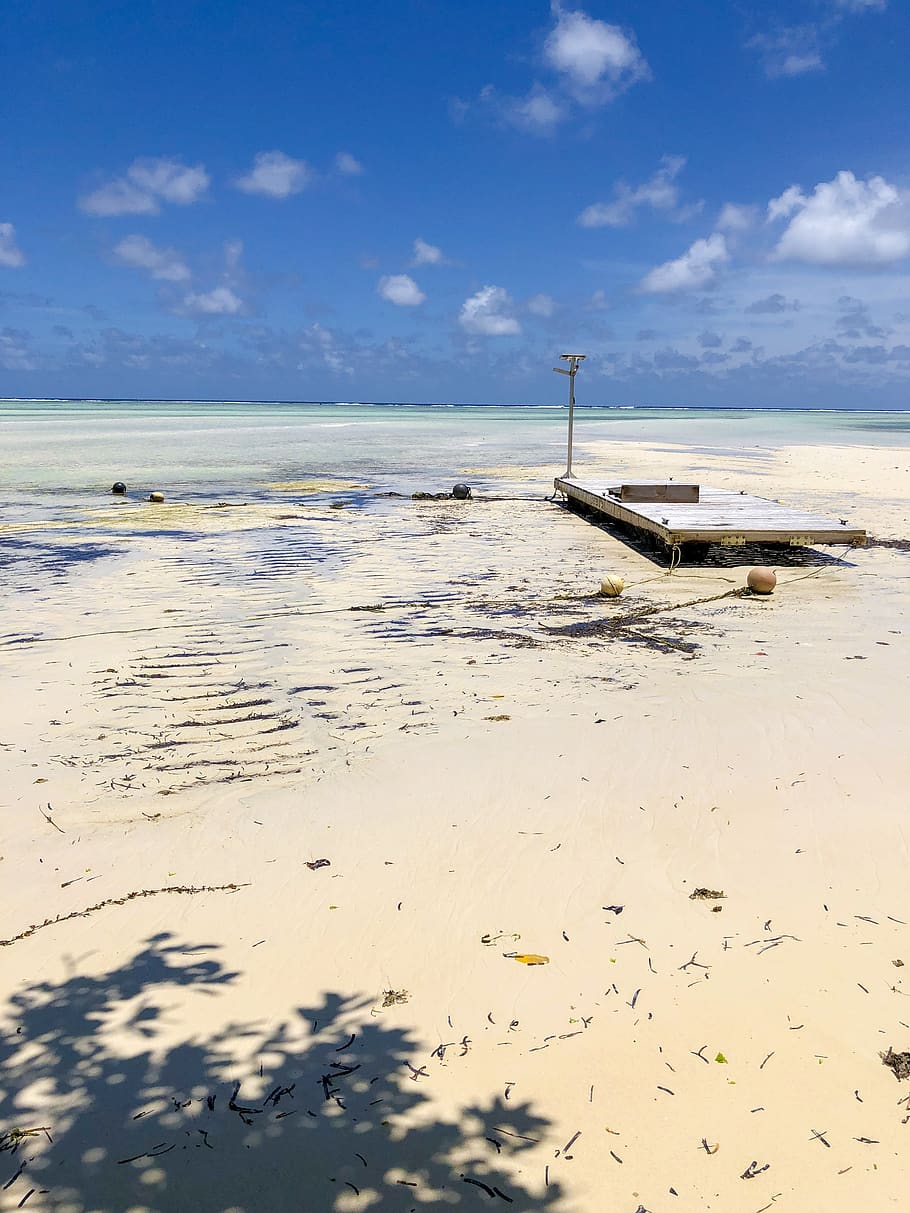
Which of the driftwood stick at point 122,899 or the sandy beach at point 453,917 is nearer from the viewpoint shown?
the sandy beach at point 453,917

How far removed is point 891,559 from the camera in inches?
473

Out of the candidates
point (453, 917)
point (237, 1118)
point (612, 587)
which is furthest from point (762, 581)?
point (237, 1118)

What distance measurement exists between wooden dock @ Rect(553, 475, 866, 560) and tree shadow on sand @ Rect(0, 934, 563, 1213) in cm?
916

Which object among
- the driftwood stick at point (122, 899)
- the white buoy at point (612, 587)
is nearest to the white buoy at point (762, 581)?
the white buoy at point (612, 587)

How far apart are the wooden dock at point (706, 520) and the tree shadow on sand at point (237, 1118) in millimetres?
9165

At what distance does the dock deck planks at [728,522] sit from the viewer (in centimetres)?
1123

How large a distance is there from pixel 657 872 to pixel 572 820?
0.62 m

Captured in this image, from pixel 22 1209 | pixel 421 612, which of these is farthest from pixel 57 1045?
pixel 421 612

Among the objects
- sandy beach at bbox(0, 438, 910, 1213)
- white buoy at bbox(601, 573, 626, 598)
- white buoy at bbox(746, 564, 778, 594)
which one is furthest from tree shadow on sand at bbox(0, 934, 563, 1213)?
white buoy at bbox(746, 564, 778, 594)

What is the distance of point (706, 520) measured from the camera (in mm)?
12195

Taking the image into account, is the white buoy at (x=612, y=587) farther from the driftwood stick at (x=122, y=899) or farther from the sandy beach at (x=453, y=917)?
the driftwood stick at (x=122, y=899)

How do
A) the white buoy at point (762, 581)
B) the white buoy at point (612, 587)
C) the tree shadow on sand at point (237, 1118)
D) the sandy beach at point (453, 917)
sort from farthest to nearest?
the white buoy at point (612, 587) → the white buoy at point (762, 581) → the sandy beach at point (453, 917) → the tree shadow on sand at point (237, 1118)

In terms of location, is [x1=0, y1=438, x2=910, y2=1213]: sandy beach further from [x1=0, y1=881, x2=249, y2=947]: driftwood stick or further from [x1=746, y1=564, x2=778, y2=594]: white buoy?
[x1=746, y1=564, x2=778, y2=594]: white buoy

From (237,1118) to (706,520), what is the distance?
10.6 metres
